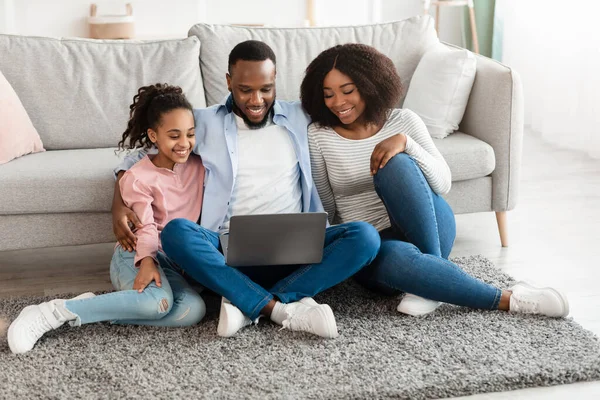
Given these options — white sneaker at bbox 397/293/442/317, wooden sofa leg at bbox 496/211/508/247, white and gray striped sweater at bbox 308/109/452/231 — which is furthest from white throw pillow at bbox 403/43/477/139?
white sneaker at bbox 397/293/442/317

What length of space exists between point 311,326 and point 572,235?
1392mm

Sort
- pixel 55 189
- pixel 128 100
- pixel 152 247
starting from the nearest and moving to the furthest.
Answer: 1. pixel 152 247
2. pixel 55 189
3. pixel 128 100

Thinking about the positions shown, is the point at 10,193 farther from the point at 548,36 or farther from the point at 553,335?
the point at 548,36

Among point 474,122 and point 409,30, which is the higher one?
point 409,30

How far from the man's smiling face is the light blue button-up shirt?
0.07m

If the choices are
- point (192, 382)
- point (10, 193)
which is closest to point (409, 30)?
point (10, 193)

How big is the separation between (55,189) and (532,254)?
64.4 inches

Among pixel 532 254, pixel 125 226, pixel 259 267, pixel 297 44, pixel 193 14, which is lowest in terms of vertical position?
pixel 532 254

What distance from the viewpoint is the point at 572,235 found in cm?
315

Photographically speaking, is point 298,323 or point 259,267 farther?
point 259,267

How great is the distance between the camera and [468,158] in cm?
290

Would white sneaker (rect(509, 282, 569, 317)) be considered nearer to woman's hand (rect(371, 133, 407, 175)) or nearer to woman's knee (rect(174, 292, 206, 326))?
woman's hand (rect(371, 133, 407, 175))

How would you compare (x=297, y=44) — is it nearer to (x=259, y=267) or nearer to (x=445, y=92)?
(x=445, y=92)

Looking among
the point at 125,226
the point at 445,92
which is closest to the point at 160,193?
the point at 125,226
